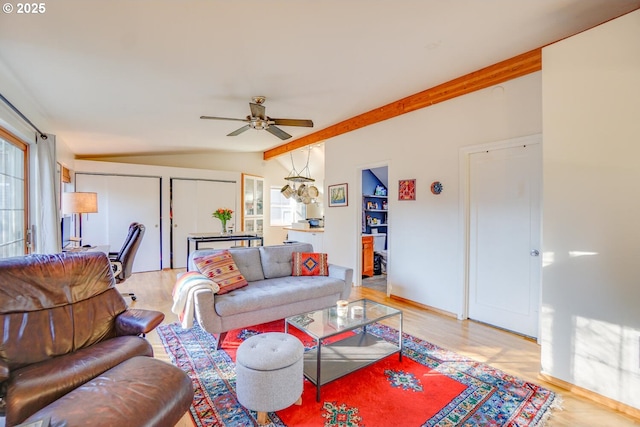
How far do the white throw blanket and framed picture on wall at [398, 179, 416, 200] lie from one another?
2624 millimetres

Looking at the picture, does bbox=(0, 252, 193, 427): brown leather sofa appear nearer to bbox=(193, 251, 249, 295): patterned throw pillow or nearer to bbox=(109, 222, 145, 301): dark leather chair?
bbox=(193, 251, 249, 295): patterned throw pillow

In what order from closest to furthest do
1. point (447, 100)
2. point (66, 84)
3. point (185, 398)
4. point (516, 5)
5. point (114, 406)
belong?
1. point (114, 406)
2. point (185, 398)
3. point (516, 5)
4. point (66, 84)
5. point (447, 100)

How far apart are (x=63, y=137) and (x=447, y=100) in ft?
18.5

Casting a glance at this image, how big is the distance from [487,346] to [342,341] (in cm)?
139

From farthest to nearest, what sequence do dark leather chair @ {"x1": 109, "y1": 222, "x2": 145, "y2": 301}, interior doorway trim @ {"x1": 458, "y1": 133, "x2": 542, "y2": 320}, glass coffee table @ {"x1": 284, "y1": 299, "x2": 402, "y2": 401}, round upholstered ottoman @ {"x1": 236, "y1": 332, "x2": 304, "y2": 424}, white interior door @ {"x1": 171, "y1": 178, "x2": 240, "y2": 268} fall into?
white interior door @ {"x1": 171, "y1": 178, "x2": 240, "y2": 268} → dark leather chair @ {"x1": 109, "y1": 222, "x2": 145, "y2": 301} → interior doorway trim @ {"x1": 458, "y1": 133, "x2": 542, "y2": 320} → glass coffee table @ {"x1": 284, "y1": 299, "x2": 402, "y2": 401} → round upholstered ottoman @ {"x1": 236, "y1": 332, "x2": 304, "y2": 424}

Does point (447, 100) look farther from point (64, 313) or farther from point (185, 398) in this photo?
point (64, 313)

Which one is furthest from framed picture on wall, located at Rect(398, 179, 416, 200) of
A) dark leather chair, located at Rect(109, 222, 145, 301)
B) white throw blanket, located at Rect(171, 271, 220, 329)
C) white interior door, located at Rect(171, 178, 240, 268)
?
white interior door, located at Rect(171, 178, 240, 268)

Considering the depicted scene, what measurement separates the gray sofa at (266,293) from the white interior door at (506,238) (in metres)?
1.52

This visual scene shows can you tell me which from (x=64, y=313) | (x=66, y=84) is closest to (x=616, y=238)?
(x=64, y=313)

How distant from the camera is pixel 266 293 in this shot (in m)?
2.89

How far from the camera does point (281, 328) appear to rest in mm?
3162

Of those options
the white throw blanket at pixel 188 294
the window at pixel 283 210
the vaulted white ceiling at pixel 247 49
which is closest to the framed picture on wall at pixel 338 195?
the vaulted white ceiling at pixel 247 49

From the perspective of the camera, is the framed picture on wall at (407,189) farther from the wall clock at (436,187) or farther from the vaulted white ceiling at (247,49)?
the vaulted white ceiling at (247,49)

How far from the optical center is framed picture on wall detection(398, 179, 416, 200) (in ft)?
12.8
